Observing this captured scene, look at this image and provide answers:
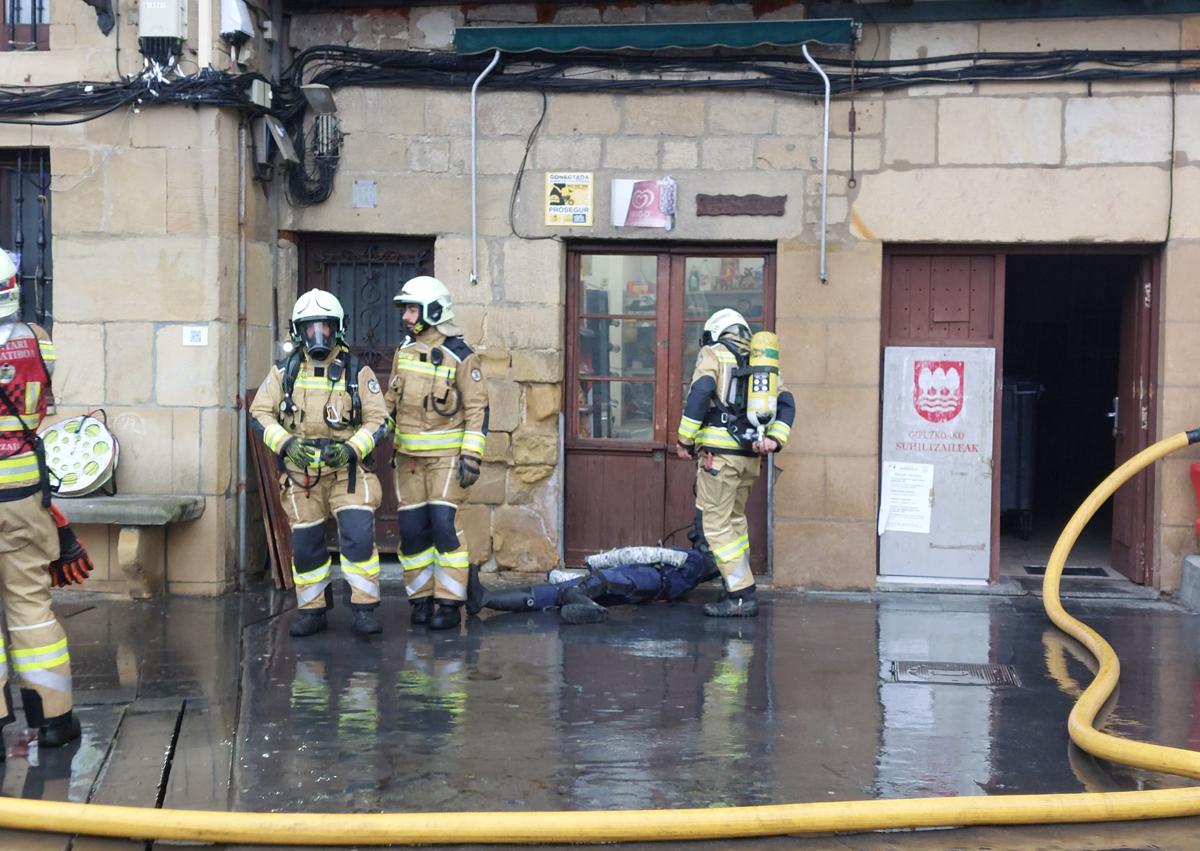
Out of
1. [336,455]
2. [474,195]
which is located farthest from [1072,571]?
[336,455]

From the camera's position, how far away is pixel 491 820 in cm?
440

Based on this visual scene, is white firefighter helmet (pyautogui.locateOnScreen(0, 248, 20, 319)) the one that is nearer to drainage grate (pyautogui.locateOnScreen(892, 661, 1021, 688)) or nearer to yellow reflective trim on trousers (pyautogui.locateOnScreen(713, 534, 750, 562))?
yellow reflective trim on trousers (pyautogui.locateOnScreen(713, 534, 750, 562))

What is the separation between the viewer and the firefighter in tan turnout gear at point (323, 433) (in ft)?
23.7

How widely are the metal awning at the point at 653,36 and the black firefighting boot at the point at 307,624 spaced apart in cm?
386

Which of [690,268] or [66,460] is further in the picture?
[690,268]

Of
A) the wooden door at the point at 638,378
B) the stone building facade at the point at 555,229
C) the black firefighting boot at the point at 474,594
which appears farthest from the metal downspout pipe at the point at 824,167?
the black firefighting boot at the point at 474,594

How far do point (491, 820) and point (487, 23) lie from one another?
606cm

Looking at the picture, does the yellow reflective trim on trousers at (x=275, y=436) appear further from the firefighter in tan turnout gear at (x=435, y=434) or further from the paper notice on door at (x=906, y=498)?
the paper notice on door at (x=906, y=498)

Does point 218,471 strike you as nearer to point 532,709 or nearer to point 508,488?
point 508,488

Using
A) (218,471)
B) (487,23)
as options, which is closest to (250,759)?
(218,471)

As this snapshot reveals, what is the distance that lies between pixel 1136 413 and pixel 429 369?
16.0 feet

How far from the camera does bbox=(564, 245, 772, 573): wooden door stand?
8.99m

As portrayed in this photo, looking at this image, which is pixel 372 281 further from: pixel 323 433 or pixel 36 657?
pixel 36 657

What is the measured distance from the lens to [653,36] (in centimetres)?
844
